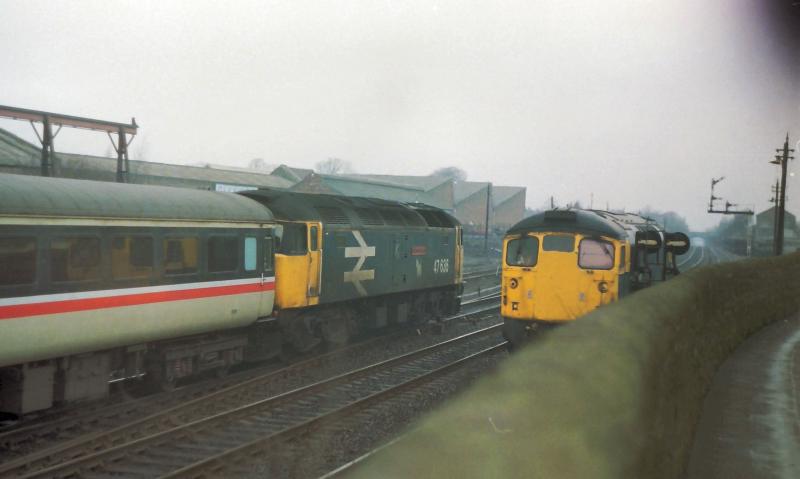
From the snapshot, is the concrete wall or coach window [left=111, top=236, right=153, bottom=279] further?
coach window [left=111, top=236, right=153, bottom=279]

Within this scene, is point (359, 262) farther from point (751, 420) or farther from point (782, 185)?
point (782, 185)

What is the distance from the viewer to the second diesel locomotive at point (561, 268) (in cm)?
1498

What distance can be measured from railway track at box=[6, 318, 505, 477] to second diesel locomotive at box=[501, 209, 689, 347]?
2400mm

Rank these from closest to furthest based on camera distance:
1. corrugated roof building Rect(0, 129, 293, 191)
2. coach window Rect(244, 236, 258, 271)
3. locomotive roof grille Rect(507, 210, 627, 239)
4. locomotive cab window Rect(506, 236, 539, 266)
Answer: coach window Rect(244, 236, 258, 271) → locomotive roof grille Rect(507, 210, 627, 239) → locomotive cab window Rect(506, 236, 539, 266) → corrugated roof building Rect(0, 129, 293, 191)

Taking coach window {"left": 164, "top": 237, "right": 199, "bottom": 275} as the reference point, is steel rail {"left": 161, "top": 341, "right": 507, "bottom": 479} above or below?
below

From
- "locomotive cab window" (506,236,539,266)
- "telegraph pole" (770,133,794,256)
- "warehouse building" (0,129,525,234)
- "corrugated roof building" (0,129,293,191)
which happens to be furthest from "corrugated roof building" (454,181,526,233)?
"locomotive cab window" (506,236,539,266)

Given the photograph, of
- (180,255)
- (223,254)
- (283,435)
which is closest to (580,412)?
(283,435)

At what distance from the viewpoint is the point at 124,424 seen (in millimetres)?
11219

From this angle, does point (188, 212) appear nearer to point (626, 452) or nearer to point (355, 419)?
point (355, 419)

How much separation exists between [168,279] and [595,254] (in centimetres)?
879

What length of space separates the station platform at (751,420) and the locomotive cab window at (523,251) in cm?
459

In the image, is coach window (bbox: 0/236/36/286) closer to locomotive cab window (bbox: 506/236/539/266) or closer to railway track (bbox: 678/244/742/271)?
locomotive cab window (bbox: 506/236/539/266)

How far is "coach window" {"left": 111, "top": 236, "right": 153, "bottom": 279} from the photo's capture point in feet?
38.7

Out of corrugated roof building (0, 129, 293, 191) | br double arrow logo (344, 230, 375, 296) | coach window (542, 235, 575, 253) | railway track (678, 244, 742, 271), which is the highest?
corrugated roof building (0, 129, 293, 191)
